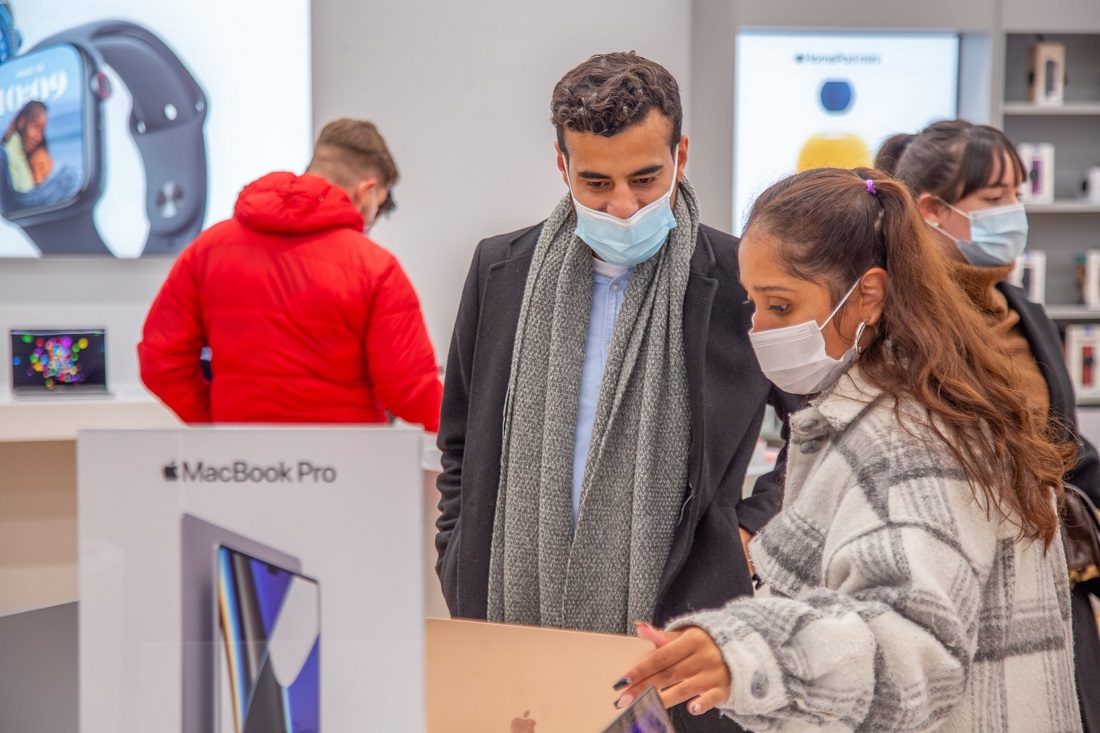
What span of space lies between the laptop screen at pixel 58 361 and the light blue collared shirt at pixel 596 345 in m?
2.65

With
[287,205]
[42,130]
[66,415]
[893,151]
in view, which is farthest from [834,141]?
[66,415]

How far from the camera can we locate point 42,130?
3.87m

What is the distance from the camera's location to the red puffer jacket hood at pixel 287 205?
2355 millimetres

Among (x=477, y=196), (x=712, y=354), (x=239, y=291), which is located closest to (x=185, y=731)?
(x=712, y=354)

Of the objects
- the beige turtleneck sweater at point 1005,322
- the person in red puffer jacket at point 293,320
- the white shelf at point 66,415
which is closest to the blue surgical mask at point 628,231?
the beige turtleneck sweater at point 1005,322

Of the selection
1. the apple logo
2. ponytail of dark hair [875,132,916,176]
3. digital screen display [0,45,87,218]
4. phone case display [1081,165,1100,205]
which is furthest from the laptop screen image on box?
phone case display [1081,165,1100,205]

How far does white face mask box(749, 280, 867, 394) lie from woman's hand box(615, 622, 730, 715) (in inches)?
16.9

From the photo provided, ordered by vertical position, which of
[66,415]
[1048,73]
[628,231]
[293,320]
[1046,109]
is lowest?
[66,415]

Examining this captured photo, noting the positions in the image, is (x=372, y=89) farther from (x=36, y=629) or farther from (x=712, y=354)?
(x=36, y=629)

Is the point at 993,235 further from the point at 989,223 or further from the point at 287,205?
the point at 287,205

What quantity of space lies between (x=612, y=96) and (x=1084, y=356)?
4557 mm

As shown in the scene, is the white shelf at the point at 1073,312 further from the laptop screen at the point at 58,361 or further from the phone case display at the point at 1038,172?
the laptop screen at the point at 58,361

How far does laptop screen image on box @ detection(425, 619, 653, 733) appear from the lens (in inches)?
38.4

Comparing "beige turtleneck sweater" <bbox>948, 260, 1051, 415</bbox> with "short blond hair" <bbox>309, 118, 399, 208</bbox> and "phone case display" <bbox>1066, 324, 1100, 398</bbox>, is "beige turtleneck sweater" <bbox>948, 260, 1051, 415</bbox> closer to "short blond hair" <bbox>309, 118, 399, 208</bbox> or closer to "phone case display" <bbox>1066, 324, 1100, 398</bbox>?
"short blond hair" <bbox>309, 118, 399, 208</bbox>
